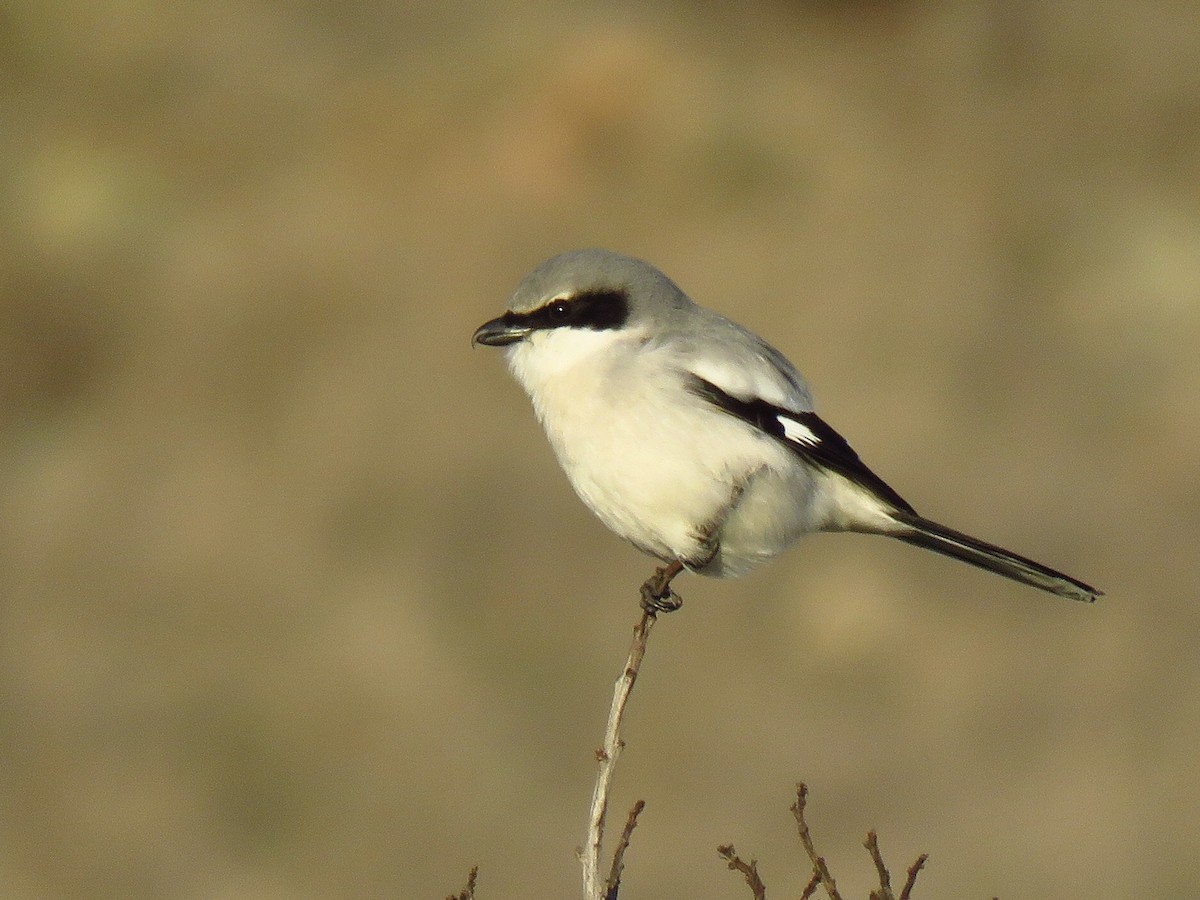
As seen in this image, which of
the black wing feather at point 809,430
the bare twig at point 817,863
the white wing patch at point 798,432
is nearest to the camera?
the bare twig at point 817,863

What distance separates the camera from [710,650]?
1071 centimetres

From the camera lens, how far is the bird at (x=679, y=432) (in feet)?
12.1

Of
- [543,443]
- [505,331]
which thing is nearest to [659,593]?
[505,331]

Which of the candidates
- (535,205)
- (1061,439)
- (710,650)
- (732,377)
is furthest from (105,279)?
(732,377)

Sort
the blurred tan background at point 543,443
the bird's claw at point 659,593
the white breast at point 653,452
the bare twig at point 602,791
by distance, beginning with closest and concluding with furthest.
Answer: the bare twig at point 602,791 < the bird's claw at point 659,593 < the white breast at point 653,452 < the blurred tan background at point 543,443

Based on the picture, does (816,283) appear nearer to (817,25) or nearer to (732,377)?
(817,25)

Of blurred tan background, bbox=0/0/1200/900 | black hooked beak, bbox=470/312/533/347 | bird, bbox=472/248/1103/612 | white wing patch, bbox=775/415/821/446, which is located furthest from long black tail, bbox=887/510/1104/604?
blurred tan background, bbox=0/0/1200/900

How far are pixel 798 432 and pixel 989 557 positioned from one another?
582mm

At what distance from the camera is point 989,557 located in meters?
3.99

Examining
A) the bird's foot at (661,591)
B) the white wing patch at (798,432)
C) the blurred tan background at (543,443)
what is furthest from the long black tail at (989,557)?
the blurred tan background at (543,443)

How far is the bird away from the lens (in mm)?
3691

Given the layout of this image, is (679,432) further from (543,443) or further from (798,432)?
(543,443)

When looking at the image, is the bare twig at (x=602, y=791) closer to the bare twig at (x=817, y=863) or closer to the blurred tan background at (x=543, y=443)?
the bare twig at (x=817, y=863)

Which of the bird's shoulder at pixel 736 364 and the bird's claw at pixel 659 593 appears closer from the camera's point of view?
the bird's claw at pixel 659 593
